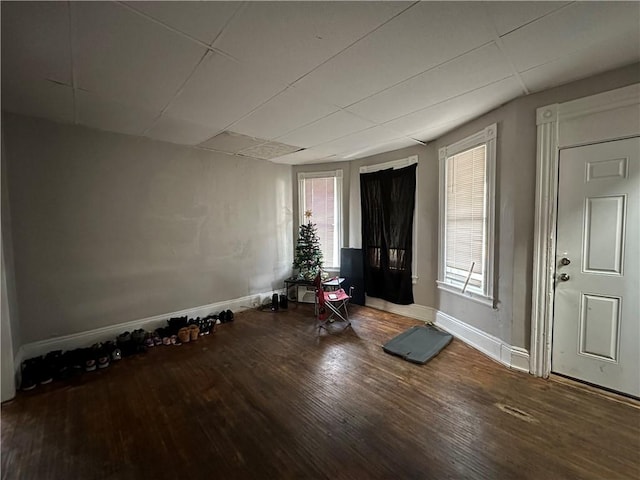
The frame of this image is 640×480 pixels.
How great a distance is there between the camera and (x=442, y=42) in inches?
64.6

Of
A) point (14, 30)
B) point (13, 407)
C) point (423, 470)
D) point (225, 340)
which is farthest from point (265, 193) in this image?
point (423, 470)

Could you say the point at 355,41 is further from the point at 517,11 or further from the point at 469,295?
the point at 469,295

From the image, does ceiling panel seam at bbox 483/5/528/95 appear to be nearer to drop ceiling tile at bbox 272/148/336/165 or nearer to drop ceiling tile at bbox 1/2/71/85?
drop ceiling tile at bbox 1/2/71/85

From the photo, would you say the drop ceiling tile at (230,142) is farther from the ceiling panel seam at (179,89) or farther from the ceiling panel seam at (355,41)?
the ceiling panel seam at (355,41)

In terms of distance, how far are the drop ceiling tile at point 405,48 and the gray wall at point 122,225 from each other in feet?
7.97

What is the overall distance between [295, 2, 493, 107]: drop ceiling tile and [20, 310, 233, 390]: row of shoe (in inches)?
126

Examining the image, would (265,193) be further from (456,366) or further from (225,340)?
(456,366)

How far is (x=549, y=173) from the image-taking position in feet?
7.58

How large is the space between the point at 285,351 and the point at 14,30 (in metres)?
3.17

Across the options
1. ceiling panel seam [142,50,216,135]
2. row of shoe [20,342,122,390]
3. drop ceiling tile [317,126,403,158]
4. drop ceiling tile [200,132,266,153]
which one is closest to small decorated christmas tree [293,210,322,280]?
drop ceiling tile [317,126,403,158]

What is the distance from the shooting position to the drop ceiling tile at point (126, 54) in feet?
4.63

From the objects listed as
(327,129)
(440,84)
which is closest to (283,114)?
(327,129)

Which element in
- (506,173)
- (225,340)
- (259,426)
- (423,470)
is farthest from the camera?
(225,340)

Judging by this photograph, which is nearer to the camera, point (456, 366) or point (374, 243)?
point (456, 366)
